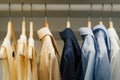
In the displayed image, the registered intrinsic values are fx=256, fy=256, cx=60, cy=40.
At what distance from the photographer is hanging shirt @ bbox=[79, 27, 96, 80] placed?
96cm

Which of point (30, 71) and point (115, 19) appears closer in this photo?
point (30, 71)

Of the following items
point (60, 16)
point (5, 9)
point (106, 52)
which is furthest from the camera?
point (60, 16)

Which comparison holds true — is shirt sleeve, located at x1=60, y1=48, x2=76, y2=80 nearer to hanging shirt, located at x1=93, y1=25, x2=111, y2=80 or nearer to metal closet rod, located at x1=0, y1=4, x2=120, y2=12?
hanging shirt, located at x1=93, y1=25, x2=111, y2=80

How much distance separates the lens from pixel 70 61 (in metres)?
0.97

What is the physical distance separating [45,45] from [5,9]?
297mm

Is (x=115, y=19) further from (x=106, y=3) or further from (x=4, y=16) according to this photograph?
(x=4, y=16)

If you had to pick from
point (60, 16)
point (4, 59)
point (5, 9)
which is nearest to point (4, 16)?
point (5, 9)

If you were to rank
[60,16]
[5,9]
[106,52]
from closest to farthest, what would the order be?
Answer: [106,52], [5,9], [60,16]

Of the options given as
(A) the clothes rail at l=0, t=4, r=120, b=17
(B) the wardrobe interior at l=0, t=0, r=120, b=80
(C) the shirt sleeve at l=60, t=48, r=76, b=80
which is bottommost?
(C) the shirt sleeve at l=60, t=48, r=76, b=80

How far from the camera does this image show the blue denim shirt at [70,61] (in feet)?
3.17

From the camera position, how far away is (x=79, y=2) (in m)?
1.24

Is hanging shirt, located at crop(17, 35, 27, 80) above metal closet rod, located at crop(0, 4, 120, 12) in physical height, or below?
below

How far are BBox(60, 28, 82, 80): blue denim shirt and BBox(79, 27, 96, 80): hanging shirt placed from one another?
0.02 m

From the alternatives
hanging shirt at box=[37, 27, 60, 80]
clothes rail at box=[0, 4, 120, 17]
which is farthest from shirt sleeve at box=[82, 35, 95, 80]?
clothes rail at box=[0, 4, 120, 17]
